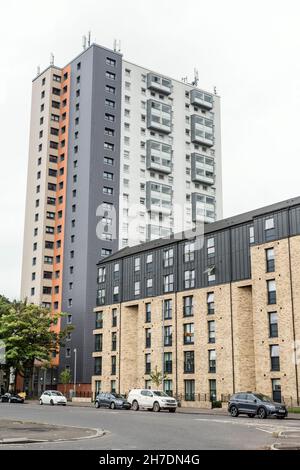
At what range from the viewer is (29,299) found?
8894 centimetres

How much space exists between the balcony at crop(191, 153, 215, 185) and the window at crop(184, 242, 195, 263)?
38.4 metres

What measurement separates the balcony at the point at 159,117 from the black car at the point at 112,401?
182 ft

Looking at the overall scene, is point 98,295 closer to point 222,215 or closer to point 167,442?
point 222,215

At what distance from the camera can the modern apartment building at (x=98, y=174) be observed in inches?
3317

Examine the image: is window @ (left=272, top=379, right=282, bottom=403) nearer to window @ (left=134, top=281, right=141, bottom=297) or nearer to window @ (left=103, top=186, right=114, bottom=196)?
window @ (left=134, top=281, right=141, bottom=297)

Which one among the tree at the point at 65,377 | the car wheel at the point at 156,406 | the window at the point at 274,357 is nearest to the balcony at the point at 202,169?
the tree at the point at 65,377

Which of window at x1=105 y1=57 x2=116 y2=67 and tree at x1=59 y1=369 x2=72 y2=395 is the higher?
window at x1=105 y1=57 x2=116 y2=67

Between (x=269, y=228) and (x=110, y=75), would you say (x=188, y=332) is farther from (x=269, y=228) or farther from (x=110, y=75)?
(x=110, y=75)

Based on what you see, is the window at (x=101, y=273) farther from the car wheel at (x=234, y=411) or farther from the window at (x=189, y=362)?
the car wheel at (x=234, y=411)

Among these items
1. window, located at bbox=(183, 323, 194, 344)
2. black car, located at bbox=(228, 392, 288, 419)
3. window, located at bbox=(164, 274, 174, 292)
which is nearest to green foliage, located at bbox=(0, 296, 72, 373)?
window, located at bbox=(164, 274, 174, 292)

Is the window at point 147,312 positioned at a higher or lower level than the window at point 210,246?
lower

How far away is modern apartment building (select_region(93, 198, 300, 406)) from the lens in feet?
162
